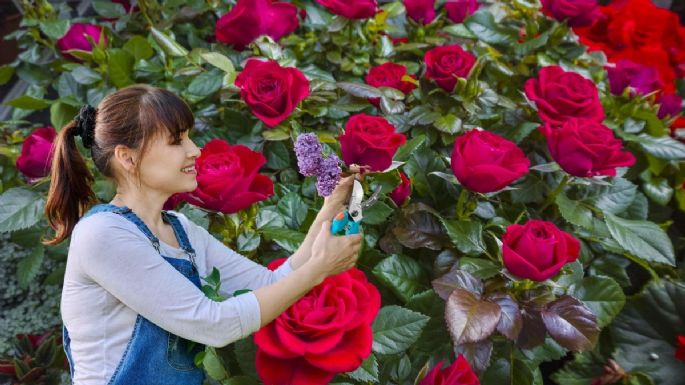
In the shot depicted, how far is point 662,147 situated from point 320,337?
820 millimetres

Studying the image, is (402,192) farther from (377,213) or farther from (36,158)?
(36,158)

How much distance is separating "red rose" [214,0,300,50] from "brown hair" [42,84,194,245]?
0.34 m

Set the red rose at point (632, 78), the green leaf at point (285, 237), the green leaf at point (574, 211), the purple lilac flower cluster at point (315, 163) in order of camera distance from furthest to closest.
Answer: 1. the red rose at point (632, 78)
2. the green leaf at point (574, 211)
3. the green leaf at point (285, 237)
4. the purple lilac flower cluster at point (315, 163)

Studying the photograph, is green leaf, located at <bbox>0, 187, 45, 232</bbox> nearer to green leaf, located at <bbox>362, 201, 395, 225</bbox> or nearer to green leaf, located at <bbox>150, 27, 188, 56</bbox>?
green leaf, located at <bbox>150, 27, 188, 56</bbox>

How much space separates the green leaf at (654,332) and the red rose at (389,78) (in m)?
0.55

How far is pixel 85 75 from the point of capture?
1086 millimetres

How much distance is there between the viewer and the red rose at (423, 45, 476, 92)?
905 mm

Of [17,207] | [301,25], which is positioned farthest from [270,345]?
[301,25]

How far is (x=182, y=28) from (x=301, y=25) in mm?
267

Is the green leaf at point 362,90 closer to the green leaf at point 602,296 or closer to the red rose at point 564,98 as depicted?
the red rose at point 564,98

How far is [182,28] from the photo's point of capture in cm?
126

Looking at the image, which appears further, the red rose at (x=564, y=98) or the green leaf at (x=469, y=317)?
the red rose at (x=564, y=98)

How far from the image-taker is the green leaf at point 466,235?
748 millimetres

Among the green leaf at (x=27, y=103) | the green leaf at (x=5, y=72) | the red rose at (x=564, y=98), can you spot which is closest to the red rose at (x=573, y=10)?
the red rose at (x=564, y=98)
